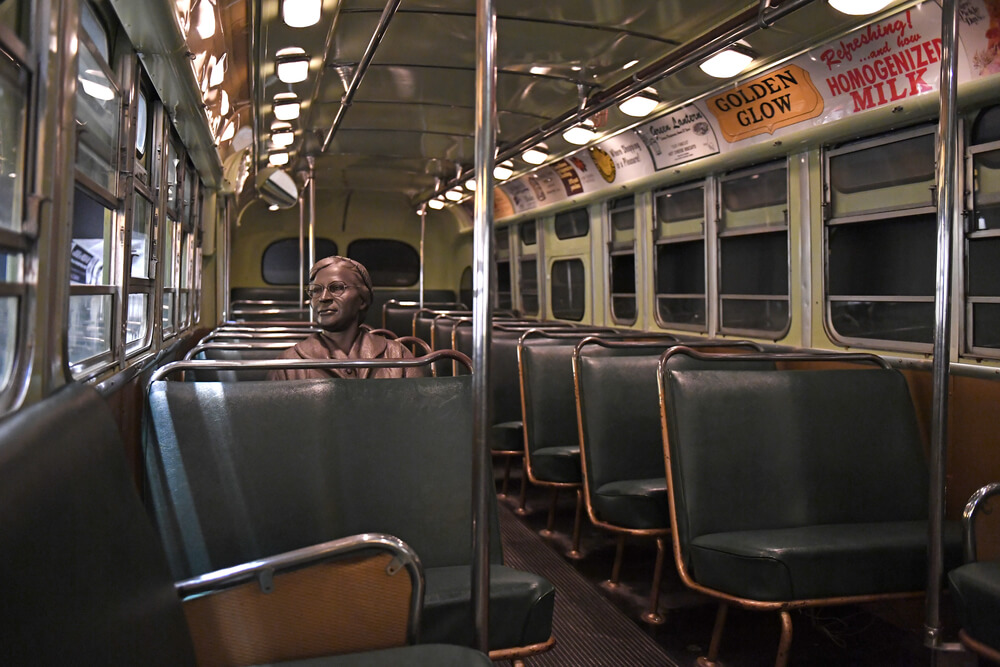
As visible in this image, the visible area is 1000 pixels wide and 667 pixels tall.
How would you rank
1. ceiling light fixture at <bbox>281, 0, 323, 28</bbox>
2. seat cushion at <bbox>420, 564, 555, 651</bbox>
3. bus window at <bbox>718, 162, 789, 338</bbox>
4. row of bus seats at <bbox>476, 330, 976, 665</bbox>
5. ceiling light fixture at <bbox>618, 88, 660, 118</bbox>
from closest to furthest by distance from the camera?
seat cushion at <bbox>420, 564, 555, 651</bbox> < row of bus seats at <bbox>476, 330, 976, 665</bbox> < ceiling light fixture at <bbox>281, 0, 323, 28</bbox> < bus window at <bbox>718, 162, 789, 338</bbox> < ceiling light fixture at <bbox>618, 88, 660, 118</bbox>

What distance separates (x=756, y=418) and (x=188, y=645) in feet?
6.70

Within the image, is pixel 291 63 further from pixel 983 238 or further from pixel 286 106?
pixel 983 238

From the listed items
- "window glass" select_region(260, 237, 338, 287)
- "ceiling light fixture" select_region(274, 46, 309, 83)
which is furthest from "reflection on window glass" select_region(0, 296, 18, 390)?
"window glass" select_region(260, 237, 338, 287)

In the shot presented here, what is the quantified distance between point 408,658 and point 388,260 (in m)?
10.5

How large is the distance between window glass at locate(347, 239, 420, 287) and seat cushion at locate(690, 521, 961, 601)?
970cm

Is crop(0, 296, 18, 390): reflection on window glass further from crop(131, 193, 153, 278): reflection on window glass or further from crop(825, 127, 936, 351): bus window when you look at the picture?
crop(825, 127, 936, 351): bus window

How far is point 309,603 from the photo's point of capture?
1.72m

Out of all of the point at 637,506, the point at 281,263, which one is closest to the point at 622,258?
the point at 637,506

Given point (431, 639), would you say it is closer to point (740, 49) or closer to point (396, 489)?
point (396, 489)

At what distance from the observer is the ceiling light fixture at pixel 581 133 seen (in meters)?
5.67

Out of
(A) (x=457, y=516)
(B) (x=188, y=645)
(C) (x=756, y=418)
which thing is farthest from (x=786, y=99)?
(B) (x=188, y=645)

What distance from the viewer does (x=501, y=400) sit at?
4871mm

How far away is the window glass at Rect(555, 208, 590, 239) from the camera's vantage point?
7277 millimetres

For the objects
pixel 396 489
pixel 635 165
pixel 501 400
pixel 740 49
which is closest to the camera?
pixel 396 489
